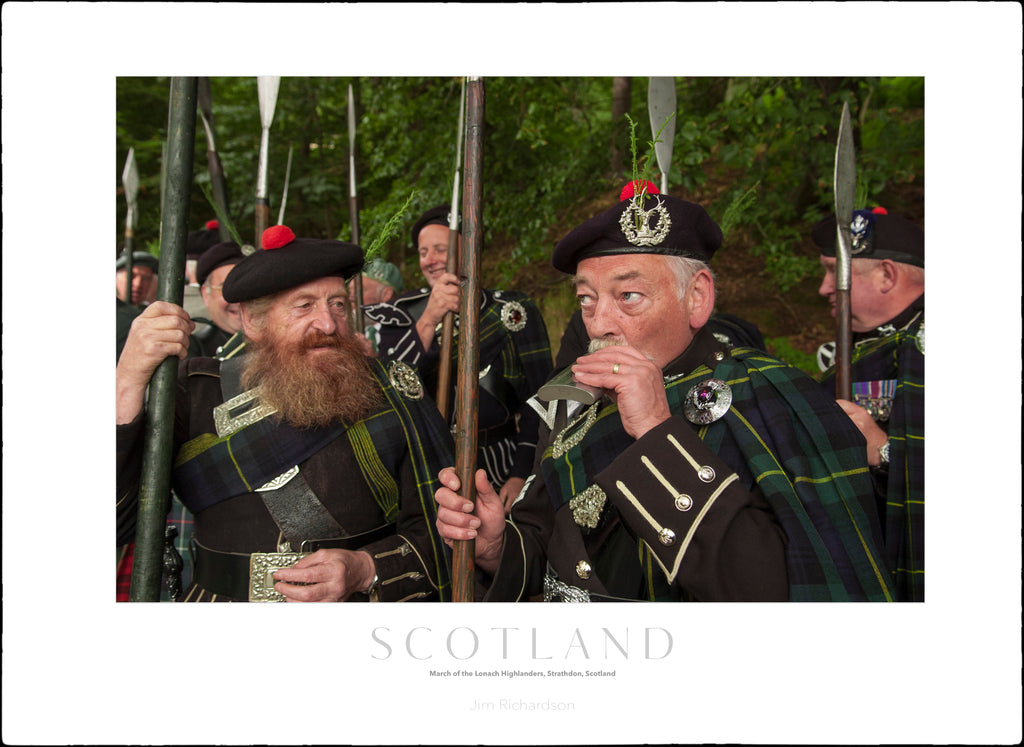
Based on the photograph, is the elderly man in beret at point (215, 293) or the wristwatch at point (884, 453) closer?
the wristwatch at point (884, 453)

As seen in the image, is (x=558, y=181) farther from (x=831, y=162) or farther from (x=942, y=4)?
(x=942, y=4)

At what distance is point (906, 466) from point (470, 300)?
5.69 feet

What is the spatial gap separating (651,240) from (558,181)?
3.95 metres

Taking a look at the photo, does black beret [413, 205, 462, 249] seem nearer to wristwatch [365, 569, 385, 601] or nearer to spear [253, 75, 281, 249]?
spear [253, 75, 281, 249]

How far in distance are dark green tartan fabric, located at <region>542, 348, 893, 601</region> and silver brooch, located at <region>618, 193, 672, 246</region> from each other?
41 cm

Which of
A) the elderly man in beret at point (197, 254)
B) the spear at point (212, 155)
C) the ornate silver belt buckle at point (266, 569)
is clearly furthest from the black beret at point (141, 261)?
the ornate silver belt buckle at point (266, 569)

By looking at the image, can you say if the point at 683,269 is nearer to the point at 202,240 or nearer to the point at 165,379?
the point at 165,379

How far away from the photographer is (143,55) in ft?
7.22

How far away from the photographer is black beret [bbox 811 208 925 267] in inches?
132

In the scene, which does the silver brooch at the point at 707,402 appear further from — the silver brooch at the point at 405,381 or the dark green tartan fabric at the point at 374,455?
the silver brooch at the point at 405,381

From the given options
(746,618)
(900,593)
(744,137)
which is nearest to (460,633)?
(746,618)

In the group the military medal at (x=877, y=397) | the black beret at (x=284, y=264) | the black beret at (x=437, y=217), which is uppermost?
the black beret at (x=437, y=217)

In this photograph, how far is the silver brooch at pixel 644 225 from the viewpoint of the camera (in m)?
2.16

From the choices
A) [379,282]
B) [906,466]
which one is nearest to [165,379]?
[906,466]
